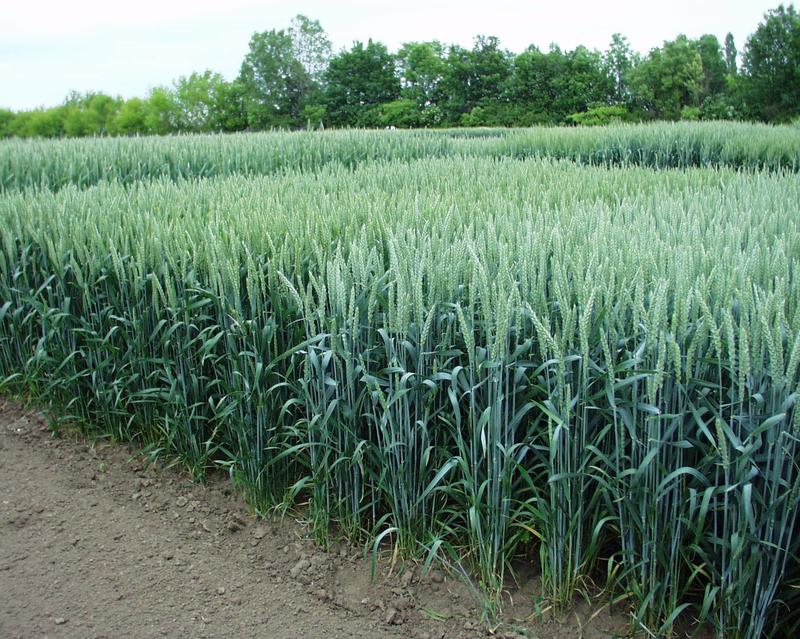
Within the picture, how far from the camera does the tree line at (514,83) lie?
121ft

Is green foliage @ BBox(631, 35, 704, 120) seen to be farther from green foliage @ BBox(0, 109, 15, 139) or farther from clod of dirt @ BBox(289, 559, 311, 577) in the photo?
green foliage @ BBox(0, 109, 15, 139)

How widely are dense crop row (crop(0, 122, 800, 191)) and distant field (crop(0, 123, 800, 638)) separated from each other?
4033 mm

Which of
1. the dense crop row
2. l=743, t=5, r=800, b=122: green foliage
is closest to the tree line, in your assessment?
l=743, t=5, r=800, b=122: green foliage

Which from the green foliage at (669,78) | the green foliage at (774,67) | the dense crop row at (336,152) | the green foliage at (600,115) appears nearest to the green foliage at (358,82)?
the green foliage at (600,115)

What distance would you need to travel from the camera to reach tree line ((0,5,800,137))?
121 feet

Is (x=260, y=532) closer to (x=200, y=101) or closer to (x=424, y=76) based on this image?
(x=424, y=76)

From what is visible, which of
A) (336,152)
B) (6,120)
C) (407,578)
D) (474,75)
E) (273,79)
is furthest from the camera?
(6,120)

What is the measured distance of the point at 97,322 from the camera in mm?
4148

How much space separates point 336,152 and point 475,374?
28.9 feet

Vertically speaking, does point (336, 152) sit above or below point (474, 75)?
below

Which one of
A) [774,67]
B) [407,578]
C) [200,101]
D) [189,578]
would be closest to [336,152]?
[189,578]

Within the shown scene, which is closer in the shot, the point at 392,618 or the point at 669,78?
the point at 392,618

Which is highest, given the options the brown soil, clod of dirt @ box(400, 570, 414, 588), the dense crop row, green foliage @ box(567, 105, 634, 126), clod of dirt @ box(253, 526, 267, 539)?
green foliage @ box(567, 105, 634, 126)

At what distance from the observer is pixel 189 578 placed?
9.95 ft
